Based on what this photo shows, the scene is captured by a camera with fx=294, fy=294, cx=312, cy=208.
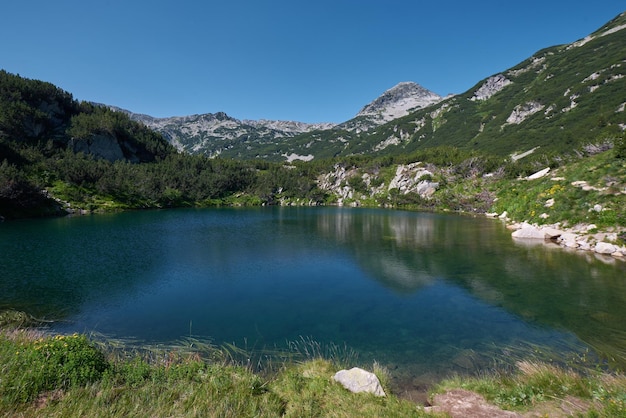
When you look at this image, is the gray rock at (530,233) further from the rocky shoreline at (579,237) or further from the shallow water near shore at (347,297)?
the shallow water near shore at (347,297)

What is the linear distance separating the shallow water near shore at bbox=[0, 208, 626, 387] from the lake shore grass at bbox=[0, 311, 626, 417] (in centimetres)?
377

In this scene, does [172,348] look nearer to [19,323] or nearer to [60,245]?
[19,323]

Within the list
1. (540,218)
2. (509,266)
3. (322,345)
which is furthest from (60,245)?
(540,218)

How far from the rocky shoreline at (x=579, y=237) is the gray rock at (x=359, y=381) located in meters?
36.5

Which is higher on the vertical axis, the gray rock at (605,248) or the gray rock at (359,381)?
the gray rock at (605,248)

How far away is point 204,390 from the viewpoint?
29.1ft

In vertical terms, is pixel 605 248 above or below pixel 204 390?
above

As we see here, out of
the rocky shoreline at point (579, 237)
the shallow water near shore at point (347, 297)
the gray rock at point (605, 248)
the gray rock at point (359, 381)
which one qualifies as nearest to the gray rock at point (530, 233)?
the rocky shoreline at point (579, 237)

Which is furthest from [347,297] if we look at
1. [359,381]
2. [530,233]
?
[530,233]

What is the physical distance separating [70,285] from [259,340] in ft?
60.4

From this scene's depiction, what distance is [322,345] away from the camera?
15930mm

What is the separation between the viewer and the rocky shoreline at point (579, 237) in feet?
108

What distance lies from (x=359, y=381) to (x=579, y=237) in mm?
41538

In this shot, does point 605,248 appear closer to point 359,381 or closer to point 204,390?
point 359,381
